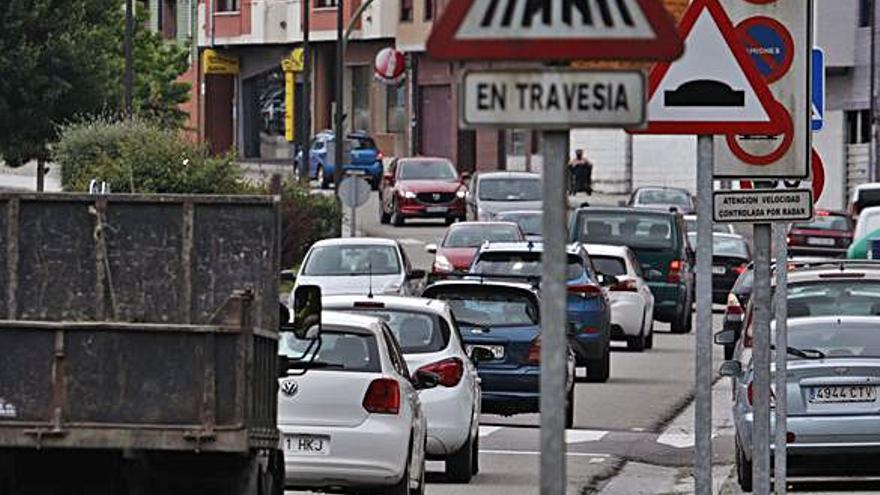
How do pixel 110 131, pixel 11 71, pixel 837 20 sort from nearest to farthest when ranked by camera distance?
1. pixel 110 131
2. pixel 11 71
3. pixel 837 20

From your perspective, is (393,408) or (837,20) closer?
(393,408)

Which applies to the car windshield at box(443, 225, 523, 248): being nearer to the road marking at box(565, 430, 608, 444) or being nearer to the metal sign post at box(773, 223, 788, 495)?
the road marking at box(565, 430, 608, 444)

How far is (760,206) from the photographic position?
41.2ft

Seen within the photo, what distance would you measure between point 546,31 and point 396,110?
7219 centimetres

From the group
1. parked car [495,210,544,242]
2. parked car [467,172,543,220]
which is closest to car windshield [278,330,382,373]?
parked car [495,210,544,242]

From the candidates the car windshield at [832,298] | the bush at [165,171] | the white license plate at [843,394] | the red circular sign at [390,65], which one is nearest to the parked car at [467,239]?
the bush at [165,171]

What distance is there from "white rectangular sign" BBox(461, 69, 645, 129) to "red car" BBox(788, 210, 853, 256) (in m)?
40.6

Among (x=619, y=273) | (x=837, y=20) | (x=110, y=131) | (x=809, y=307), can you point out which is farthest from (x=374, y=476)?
(x=837, y=20)

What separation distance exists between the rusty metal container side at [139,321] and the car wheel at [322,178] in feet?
176

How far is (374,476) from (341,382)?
65 centimetres

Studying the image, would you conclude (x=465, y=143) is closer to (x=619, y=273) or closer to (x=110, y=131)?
(x=110, y=131)

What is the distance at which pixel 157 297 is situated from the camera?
43.1 feet

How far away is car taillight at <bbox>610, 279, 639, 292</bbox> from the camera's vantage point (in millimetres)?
33438

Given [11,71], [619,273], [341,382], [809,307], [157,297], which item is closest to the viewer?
[157,297]
